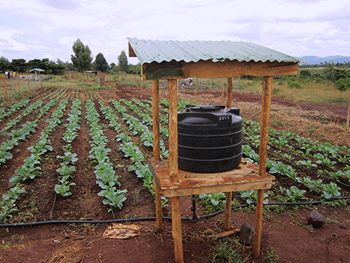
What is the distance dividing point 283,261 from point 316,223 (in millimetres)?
1155

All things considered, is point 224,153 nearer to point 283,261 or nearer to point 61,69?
point 283,261

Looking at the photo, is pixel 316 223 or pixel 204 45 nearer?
pixel 204 45

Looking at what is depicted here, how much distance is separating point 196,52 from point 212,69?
0.96 ft

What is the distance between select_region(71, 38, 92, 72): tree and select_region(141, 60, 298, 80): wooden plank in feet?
152

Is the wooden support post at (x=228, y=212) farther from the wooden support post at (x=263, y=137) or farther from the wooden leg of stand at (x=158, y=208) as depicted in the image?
the wooden leg of stand at (x=158, y=208)

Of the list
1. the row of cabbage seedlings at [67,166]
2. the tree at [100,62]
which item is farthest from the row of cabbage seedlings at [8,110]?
the tree at [100,62]

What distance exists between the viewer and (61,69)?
55719 mm

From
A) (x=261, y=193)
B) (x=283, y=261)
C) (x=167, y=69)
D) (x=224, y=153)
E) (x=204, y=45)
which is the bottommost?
(x=283, y=261)

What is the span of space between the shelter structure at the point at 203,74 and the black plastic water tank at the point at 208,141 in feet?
0.43

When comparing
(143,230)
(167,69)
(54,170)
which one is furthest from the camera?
(54,170)

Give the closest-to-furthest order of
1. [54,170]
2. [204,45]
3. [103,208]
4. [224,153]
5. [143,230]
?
[224,153] → [204,45] → [143,230] → [103,208] → [54,170]

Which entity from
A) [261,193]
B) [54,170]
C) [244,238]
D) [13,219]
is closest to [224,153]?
[261,193]

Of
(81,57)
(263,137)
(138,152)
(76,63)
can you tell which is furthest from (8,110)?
(76,63)

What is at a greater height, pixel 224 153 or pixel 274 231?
pixel 224 153
